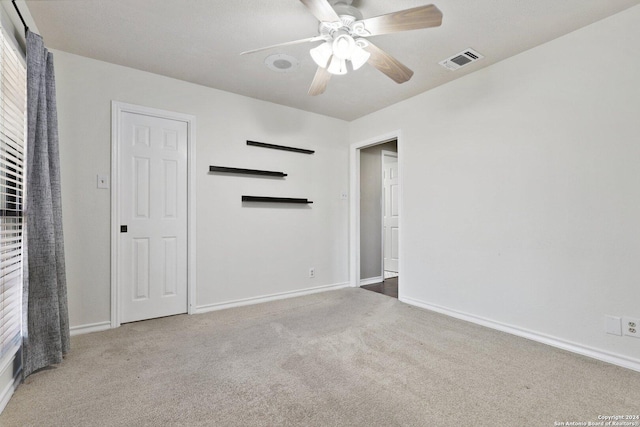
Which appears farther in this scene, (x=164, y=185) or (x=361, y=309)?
(x=361, y=309)

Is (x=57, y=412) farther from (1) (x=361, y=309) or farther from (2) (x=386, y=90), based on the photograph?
(2) (x=386, y=90)

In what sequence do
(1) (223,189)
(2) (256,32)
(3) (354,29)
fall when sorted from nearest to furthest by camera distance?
1. (3) (354,29)
2. (2) (256,32)
3. (1) (223,189)

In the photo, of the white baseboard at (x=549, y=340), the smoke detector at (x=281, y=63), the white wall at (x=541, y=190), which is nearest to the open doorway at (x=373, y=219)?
the white wall at (x=541, y=190)

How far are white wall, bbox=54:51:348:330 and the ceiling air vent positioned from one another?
1.82 meters

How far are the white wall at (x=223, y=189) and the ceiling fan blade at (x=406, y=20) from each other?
6.91 ft

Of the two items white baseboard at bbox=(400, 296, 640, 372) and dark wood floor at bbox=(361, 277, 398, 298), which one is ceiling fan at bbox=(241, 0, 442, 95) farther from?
dark wood floor at bbox=(361, 277, 398, 298)

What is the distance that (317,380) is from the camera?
1894mm

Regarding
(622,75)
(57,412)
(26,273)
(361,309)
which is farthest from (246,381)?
(622,75)

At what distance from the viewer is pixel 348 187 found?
4480 mm

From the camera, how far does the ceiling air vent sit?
261 centimetres

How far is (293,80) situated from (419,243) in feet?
7.44

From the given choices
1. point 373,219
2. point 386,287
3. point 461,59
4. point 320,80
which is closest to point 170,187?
point 320,80

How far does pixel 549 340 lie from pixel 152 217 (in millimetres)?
3690

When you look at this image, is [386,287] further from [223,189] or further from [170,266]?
[170,266]
